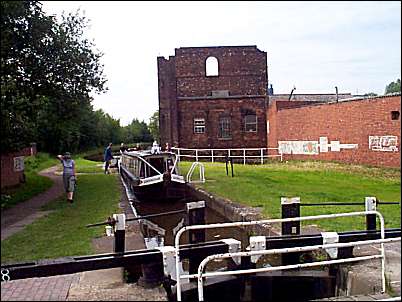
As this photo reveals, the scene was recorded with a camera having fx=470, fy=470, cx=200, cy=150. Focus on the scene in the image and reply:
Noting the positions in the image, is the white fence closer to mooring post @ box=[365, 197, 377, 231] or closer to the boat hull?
mooring post @ box=[365, 197, 377, 231]

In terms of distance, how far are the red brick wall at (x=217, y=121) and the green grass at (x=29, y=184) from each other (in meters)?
1.26

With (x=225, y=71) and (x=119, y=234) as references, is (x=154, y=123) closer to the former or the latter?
(x=225, y=71)

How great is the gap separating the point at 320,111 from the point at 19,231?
8.16 feet

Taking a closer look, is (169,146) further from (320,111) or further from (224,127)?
(320,111)

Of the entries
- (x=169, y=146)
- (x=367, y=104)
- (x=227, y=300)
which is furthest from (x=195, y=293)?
(x=367, y=104)

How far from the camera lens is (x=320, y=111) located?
3635 mm

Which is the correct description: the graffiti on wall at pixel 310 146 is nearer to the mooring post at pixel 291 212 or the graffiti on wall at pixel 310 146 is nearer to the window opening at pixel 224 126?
the mooring post at pixel 291 212

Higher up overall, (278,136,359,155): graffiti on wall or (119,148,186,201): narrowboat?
(278,136,359,155): graffiti on wall

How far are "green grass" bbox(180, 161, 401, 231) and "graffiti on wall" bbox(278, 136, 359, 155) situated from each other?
11 cm

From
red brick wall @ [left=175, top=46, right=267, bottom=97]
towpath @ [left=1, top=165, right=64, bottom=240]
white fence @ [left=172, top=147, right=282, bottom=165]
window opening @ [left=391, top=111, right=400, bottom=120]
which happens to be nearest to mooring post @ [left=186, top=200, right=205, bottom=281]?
white fence @ [left=172, top=147, right=282, bottom=165]

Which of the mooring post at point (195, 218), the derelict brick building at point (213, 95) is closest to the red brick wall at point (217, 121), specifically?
the derelict brick building at point (213, 95)

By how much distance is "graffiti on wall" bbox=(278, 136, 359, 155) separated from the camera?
11.6ft

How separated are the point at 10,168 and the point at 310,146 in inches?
112

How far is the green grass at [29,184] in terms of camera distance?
4.87 feet
